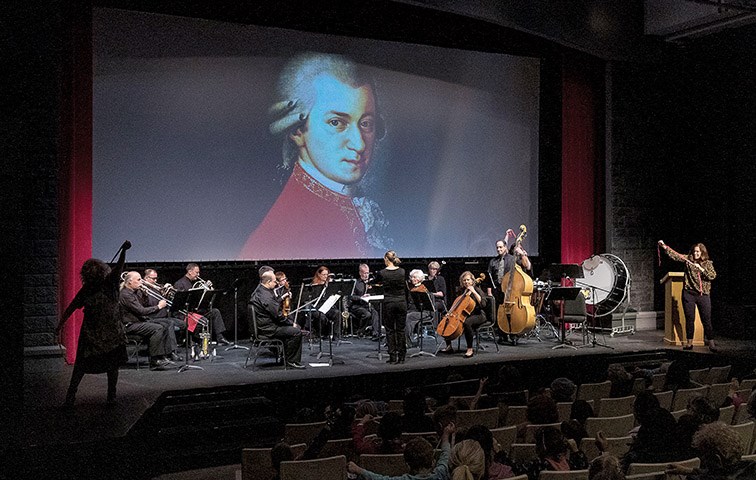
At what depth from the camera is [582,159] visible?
14.0 m

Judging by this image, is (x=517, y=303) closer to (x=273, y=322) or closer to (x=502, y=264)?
(x=502, y=264)

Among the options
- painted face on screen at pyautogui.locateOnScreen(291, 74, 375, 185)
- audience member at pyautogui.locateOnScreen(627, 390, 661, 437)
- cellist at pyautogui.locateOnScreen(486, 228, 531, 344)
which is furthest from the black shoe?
audience member at pyautogui.locateOnScreen(627, 390, 661, 437)

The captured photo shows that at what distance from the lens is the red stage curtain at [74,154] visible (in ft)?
33.2

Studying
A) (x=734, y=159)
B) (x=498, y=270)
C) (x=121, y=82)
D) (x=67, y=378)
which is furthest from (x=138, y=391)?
(x=734, y=159)

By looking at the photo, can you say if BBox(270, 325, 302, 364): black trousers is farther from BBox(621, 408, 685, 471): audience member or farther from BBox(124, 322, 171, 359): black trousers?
BBox(621, 408, 685, 471): audience member

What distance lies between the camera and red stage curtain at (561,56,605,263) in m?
13.9

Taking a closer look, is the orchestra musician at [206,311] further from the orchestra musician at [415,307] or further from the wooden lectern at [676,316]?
the wooden lectern at [676,316]

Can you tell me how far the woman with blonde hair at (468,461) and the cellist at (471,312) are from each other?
641 centimetres

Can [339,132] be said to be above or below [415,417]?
above

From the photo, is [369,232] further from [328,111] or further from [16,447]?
[16,447]

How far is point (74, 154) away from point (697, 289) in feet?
26.7

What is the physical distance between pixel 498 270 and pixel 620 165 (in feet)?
11.4

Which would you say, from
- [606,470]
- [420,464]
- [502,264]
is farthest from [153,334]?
[606,470]

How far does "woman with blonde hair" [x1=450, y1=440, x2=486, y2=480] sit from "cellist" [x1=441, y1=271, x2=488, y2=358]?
6407mm
